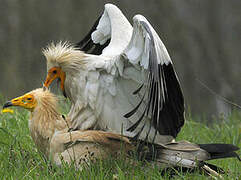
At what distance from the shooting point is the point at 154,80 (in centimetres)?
417

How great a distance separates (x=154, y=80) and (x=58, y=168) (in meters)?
1.00

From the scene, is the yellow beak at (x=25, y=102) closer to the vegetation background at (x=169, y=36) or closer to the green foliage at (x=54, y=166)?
the green foliage at (x=54, y=166)

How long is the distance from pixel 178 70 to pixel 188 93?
1.62 ft

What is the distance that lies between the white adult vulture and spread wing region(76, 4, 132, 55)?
25 cm

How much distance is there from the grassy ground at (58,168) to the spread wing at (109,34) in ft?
3.40

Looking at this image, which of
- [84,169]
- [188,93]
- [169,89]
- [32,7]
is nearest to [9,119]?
[84,169]

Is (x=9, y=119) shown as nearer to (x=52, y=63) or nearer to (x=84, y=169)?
(x=52, y=63)

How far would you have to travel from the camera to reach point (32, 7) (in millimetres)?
11898

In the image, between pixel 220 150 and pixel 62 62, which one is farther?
pixel 62 62

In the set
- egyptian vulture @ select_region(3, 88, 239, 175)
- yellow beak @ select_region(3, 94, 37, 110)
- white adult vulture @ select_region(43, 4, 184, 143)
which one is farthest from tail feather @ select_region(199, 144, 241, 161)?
yellow beak @ select_region(3, 94, 37, 110)

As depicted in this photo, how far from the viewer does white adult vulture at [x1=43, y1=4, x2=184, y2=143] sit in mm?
4242

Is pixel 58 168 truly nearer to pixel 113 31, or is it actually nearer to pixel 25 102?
pixel 25 102

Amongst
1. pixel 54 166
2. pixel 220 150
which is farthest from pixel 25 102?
pixel 220 150

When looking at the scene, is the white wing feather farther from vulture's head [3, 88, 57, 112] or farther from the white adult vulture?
Result: vulture's head [3, 88, 57, 112]
